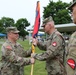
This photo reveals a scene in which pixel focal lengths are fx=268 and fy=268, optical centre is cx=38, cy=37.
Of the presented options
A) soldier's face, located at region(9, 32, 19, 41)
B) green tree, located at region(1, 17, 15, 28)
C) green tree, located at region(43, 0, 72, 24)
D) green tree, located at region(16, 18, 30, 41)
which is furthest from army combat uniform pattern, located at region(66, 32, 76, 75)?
green tree, located at region(1, 17, 15, 28)

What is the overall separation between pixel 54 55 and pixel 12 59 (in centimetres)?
86

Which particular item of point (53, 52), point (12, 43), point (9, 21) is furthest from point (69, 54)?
point (9, 21)

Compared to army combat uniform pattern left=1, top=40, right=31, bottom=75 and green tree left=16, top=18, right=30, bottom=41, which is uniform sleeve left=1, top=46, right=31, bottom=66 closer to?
army combat uniform pattern left=1, top=40, right=31, bottom=75

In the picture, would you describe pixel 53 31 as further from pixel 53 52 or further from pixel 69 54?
pixel 69 54

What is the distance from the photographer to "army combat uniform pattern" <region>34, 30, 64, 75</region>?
15.6 feet

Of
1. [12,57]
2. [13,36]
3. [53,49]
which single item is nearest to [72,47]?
[53,49]

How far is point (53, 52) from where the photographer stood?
4.73 m

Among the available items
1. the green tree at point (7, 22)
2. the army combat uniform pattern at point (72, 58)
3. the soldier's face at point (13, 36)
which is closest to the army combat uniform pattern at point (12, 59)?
the soldier's face at point (13, 36)

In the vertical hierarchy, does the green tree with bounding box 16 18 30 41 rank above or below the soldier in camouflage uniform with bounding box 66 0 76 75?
below

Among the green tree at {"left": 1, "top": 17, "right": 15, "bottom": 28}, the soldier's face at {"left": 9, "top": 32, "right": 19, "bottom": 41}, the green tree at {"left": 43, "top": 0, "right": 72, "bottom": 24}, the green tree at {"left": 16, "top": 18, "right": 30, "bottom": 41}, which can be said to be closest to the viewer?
the soldier's face at {"left": 9, "top": 32, "right": 19, "bottom": 41}

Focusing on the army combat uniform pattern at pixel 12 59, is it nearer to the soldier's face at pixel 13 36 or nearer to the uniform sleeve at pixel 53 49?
the soldier's face at pixel 13 36

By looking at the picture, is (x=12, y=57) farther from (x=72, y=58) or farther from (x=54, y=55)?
(x=72, y=58)

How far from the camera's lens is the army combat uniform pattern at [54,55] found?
4746 mm

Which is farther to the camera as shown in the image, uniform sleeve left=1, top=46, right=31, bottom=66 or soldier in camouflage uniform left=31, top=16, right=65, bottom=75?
uniform sleeve left=1, top=46, right=31, bottom=66
